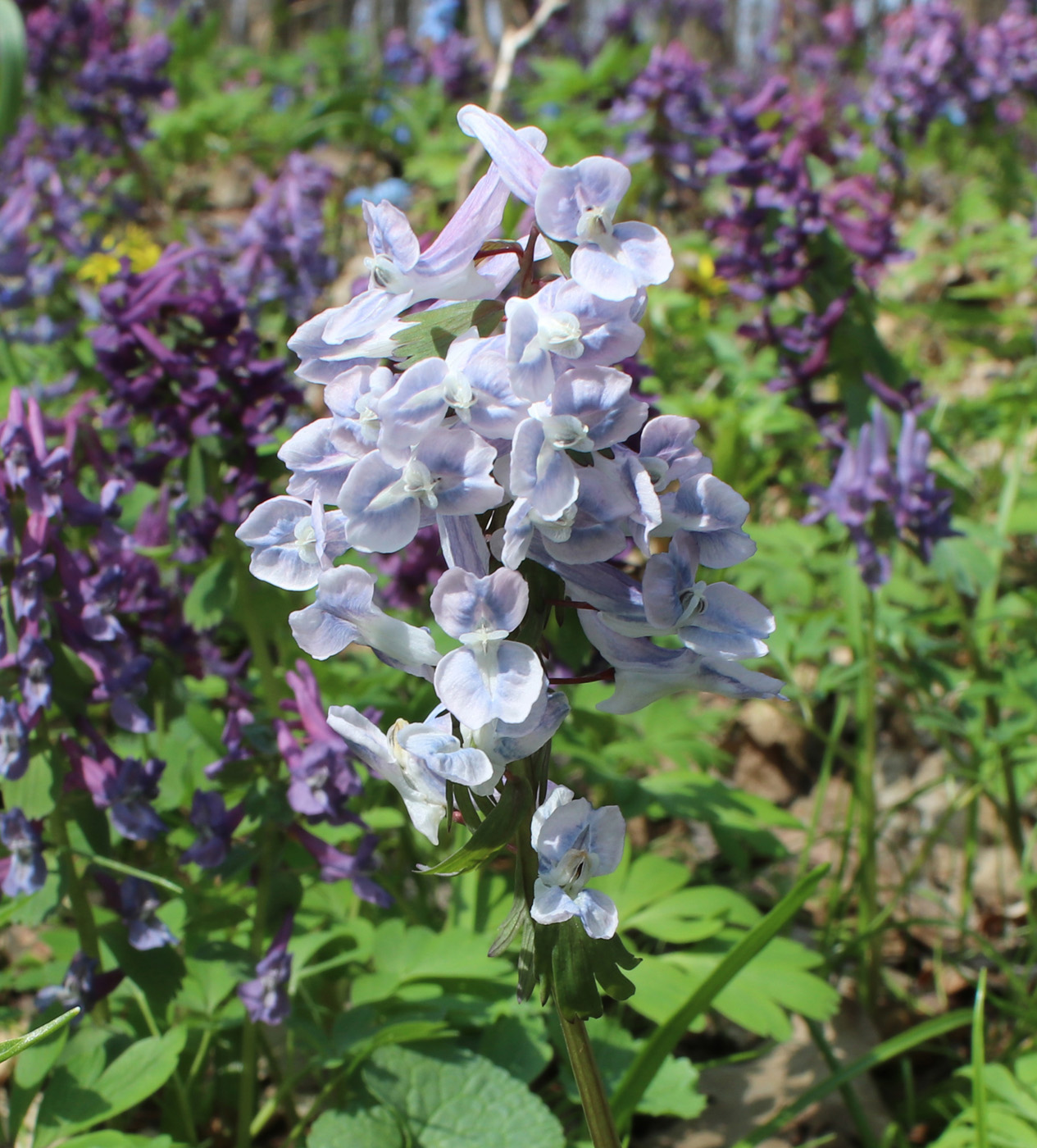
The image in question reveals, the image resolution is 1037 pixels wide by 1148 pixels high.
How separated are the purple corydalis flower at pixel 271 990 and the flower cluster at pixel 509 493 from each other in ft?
2.86

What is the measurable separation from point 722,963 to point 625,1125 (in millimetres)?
550

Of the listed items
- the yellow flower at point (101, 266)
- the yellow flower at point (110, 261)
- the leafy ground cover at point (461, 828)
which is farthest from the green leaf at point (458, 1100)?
the yellow flower at point (101, 266)

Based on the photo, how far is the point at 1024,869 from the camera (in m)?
2.60

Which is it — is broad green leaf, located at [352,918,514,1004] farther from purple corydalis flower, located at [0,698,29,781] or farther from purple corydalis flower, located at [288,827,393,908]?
purple corydalis flower, located at [0,698,29,781]

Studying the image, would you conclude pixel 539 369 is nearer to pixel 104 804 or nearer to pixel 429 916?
pixel 104 804

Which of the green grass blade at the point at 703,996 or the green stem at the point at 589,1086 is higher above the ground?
the green stem at the point at 589,1086

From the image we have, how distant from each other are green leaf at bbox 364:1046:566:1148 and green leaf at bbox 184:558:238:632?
114cm

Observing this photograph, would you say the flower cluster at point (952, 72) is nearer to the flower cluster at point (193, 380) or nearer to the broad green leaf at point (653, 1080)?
the flower cluster at point (193, 380)

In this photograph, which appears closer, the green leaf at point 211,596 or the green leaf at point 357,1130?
the green leaf at point 357,1130

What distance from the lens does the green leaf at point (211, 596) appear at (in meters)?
2.45

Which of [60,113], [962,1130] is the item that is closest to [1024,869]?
[962,1130]

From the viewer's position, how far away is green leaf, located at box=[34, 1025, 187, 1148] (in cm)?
168

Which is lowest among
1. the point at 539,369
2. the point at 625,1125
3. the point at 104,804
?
the point at 625,1125

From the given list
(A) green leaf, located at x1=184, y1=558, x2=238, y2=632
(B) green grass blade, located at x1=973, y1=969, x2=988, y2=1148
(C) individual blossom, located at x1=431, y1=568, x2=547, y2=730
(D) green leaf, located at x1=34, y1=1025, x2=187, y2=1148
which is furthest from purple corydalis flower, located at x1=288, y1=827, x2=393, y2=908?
(B) green grass blade, located at x1=973, y1=969, x2=988, y2=1148
